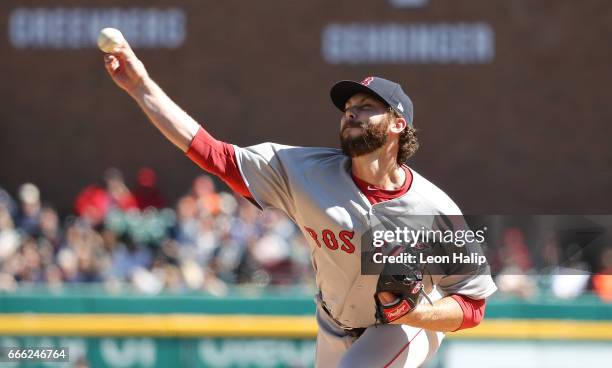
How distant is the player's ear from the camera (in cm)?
465

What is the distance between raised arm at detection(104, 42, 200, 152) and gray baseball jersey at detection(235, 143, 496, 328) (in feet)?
1.12

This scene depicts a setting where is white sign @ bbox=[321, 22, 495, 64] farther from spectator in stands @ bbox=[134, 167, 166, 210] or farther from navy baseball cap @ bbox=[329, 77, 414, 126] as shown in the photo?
navy baseball cap @ bbox=[329, 77, 414, 126]

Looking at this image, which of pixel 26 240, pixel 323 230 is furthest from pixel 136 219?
pixel 323 230

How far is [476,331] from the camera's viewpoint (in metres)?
7.56

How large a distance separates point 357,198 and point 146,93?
1.03 meters

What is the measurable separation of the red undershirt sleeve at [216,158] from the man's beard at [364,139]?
0.48 metres

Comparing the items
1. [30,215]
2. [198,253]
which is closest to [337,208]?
[198,253]

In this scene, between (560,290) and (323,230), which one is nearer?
(323,230)

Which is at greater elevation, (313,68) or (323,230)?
(313,68)

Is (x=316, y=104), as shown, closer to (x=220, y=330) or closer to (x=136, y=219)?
(x=136, y=219)

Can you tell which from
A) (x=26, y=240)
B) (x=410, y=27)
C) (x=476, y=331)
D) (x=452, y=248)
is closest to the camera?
(x=452, y=248)

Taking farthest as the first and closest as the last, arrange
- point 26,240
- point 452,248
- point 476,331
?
point 26,240 → point 476,331 → point 452,248

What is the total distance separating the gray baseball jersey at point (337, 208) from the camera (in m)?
4.62

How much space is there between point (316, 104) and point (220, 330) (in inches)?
258
